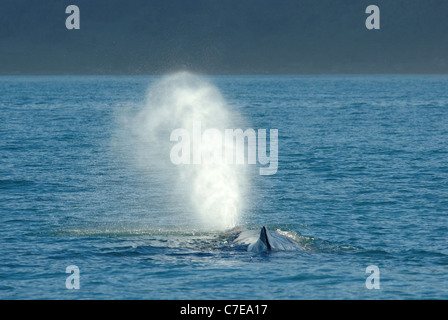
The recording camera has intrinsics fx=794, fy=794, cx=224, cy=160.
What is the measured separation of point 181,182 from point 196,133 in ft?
153

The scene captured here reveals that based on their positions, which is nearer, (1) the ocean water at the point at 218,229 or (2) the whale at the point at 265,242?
(1) the ocean water at the point at 218,229

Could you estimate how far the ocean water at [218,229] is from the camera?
103 ft

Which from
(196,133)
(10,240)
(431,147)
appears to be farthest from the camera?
(196,133)

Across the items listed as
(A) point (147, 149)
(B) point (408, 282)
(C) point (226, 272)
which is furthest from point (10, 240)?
(A) point (147, 149)

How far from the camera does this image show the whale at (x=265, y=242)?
3538 centimetres

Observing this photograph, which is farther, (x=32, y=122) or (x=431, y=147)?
(x=32, y=122)

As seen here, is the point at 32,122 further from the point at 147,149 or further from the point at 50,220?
the point at 50,220

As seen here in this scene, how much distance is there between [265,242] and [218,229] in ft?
22.5

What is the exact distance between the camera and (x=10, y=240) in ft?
127

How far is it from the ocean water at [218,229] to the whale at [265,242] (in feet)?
1.85

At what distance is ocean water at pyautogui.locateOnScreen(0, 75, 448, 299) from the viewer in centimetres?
3128

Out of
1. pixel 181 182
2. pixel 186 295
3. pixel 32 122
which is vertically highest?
pixel 32 122

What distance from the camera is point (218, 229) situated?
1654 inches

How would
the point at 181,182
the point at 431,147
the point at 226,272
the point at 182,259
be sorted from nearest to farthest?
the point at 226,272, the point at 182,259, the point at 181,182, the point at 431,147
